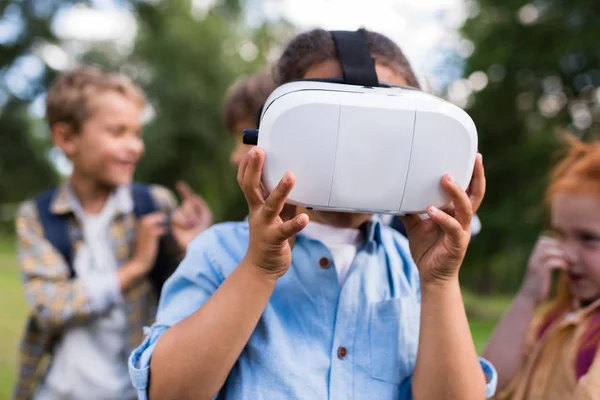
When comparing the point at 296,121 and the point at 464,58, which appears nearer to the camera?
the point at 296,121

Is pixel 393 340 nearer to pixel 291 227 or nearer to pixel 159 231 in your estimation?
pixel 291 227

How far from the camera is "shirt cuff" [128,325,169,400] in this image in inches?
48.8

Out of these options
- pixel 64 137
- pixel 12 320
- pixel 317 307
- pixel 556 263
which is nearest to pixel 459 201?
pixel 317 307

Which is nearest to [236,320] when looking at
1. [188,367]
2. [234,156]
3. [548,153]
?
[188,367]

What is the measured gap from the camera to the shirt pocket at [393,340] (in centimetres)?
134

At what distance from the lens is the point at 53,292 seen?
2.20 m

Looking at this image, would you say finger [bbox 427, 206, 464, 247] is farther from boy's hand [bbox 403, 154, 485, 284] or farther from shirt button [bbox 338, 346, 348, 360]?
shirt button [bbox 338, 346, 348, 360]

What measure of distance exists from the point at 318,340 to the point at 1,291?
40.3ft

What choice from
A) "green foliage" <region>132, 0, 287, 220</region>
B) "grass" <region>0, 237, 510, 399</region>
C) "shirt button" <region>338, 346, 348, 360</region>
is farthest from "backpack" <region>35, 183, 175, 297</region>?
"green foliage" <region>132, 0, 287, 220</region>

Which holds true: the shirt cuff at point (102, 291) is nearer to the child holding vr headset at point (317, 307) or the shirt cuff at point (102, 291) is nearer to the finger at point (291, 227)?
the child holding vr headset at point (317, 307)

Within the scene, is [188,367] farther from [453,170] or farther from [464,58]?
[464,58]

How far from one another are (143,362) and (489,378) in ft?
2.70

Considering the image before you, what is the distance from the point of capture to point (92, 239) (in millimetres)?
2436

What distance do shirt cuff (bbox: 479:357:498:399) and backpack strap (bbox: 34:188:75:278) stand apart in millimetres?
1676
